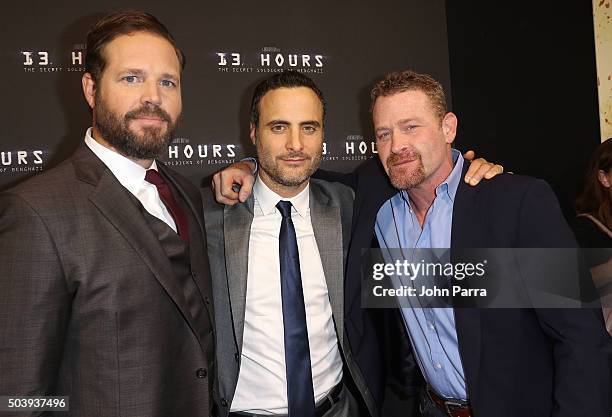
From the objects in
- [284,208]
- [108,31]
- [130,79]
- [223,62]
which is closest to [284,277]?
[284,208]

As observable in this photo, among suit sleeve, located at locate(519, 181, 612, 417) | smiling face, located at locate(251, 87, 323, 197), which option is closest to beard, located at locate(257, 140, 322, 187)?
smiling face, located at locate(251, 87, 323, 197)

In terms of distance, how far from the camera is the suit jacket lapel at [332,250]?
1923 millimetres

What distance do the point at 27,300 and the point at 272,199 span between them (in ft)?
3.10

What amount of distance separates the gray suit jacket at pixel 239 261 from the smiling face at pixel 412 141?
29cm

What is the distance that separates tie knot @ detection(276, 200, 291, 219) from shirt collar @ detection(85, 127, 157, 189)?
1.87ft

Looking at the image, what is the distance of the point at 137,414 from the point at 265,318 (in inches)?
23.1

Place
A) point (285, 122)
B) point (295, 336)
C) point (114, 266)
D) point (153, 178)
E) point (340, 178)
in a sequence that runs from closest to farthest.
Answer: point (114, 266)
point (153, 178)
point (295, 336)
point (285, 122)
point (340, 178)

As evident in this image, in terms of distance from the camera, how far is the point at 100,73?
154cm

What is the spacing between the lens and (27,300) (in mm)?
1241

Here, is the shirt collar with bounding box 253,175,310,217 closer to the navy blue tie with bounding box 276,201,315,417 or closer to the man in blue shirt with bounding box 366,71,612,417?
the navy blue tie with bounding box 276,201,315,417

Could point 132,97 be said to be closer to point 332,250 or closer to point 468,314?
point 332,250

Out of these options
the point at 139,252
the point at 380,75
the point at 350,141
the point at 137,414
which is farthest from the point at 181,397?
the point at 380,75

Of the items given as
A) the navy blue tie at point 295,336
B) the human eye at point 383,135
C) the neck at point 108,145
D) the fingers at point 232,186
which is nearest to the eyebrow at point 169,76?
the neck at point 108,145

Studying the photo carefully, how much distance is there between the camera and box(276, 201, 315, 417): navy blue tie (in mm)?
1769
